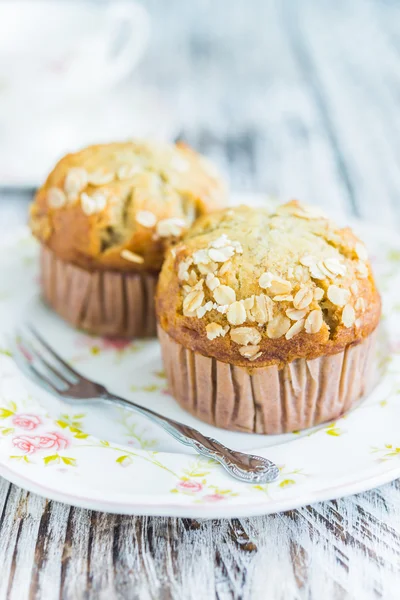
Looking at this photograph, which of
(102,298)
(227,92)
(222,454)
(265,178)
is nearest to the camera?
(222,454)

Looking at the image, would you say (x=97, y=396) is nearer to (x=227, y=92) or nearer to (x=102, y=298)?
(x=102, y=298)

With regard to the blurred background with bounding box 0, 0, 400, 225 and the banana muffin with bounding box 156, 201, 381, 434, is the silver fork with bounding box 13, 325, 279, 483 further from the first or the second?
the blurred background with bounding box 0, 0, 400, 225

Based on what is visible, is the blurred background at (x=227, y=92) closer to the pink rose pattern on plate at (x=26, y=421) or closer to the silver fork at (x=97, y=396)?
the silver fork at (x=97, y=396)

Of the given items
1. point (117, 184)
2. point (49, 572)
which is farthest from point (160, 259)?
point (49, 572)

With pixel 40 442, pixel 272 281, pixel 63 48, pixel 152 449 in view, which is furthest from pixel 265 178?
pixel 40 442

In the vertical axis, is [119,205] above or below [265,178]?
above

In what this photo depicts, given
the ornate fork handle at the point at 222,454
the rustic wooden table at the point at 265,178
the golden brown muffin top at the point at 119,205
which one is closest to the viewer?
the rustic wooden table at the point at 265,178

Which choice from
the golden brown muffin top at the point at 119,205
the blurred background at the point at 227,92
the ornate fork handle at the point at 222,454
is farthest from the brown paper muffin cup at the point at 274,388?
the blurred background at the point at 227,92
